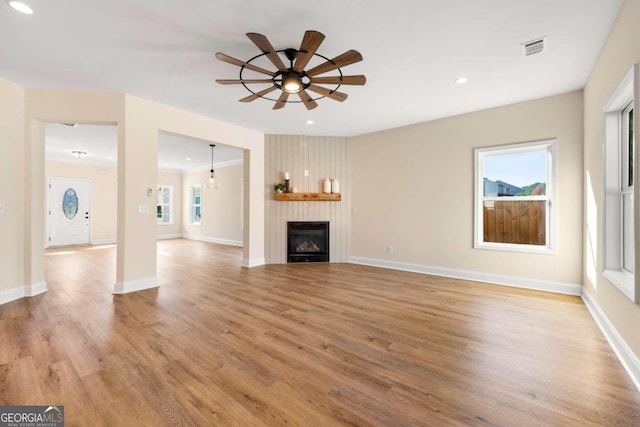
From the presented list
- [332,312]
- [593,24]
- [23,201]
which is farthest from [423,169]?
[23,201]

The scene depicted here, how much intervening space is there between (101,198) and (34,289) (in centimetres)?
609

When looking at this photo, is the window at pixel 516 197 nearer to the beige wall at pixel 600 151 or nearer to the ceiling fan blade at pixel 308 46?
the beige wall at pixel 600 151

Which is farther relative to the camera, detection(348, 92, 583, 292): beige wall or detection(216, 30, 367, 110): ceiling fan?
detection(348, 92, 583, 292): beige wall

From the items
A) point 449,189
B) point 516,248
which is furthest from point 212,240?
point 516,248

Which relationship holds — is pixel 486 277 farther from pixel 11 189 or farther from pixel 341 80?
pixel 11 189

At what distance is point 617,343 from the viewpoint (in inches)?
83.0

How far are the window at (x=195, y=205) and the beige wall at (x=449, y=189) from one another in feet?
22.1

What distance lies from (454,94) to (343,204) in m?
2.88

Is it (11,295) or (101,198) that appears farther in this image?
(101,198)

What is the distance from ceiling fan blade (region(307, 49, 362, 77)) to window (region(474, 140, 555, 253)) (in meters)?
2.97

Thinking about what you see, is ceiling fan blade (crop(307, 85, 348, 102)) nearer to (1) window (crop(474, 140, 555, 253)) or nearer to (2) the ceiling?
(2) the ceiling

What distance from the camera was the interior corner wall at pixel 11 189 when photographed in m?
3.15

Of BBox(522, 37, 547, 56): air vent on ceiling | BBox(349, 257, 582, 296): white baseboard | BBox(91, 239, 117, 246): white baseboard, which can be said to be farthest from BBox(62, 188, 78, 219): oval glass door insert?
BBox(522, 37, 547, 56): air vent on ceiling

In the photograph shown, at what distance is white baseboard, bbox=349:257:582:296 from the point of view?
3.54m
